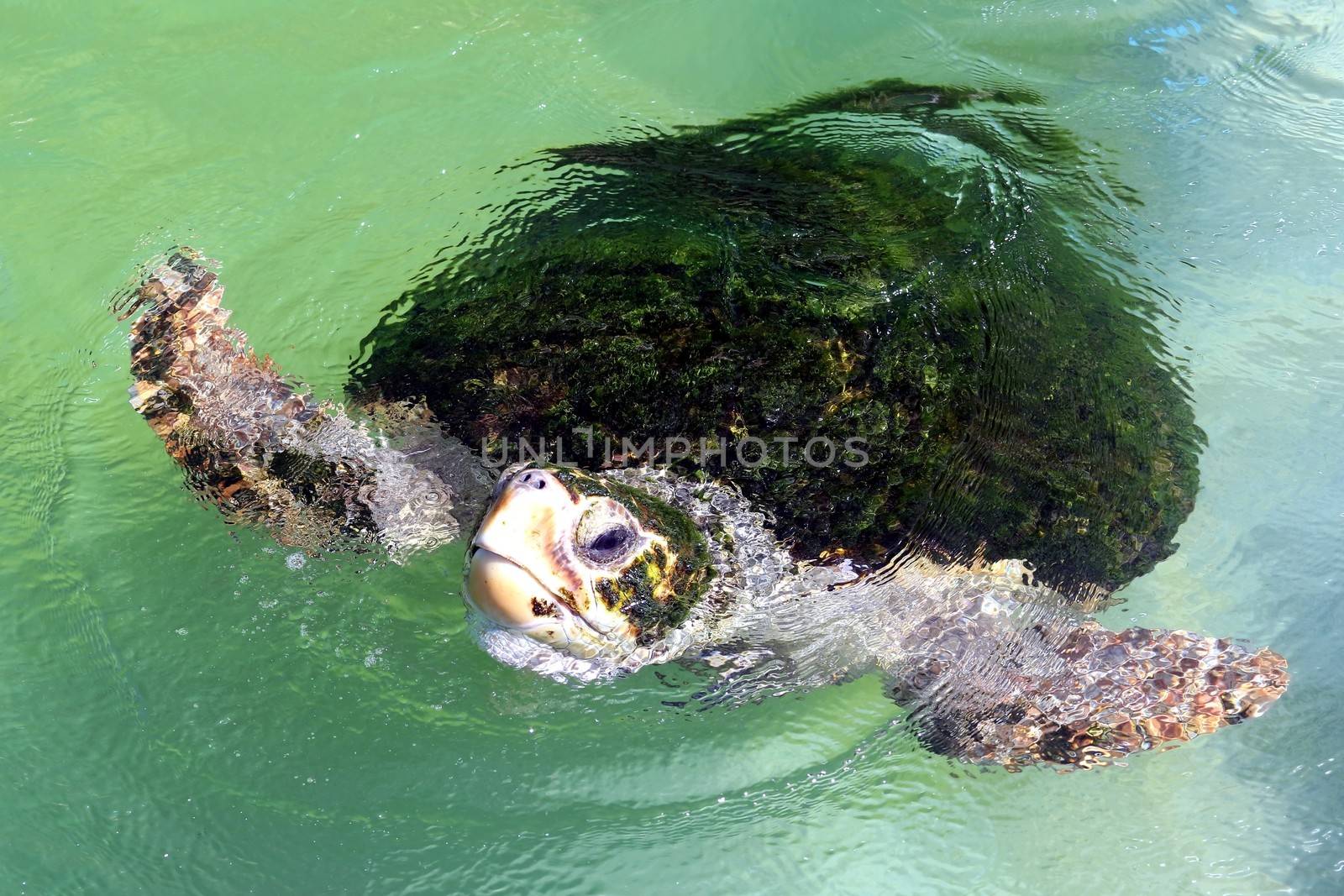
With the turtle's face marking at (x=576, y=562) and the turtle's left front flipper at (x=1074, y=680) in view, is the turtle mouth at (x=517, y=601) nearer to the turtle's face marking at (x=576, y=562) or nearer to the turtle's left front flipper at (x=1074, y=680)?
the turtle's face marking at (x=576, y=562)

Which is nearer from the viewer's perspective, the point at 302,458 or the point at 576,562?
the point at 576,562

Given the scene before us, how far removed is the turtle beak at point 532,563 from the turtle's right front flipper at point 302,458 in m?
0.83

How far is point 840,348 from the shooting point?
3000mm

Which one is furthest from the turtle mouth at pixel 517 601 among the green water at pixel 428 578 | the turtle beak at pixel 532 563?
the green water at pixel 428 578

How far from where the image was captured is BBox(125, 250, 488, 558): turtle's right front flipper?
130 inches

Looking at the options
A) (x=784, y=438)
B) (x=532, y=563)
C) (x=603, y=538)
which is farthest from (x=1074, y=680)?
(x=532, y=563)

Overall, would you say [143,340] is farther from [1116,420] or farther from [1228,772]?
[1228,772]

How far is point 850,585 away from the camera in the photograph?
128 inches

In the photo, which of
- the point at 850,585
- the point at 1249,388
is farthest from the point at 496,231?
the point at 1249,388

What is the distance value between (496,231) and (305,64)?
1.71 metres

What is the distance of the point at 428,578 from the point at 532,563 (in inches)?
51.1

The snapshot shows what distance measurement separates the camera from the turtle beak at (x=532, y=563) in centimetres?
240

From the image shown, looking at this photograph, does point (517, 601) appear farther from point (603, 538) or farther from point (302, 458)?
point (302, 458)

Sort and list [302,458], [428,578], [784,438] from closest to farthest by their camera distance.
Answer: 1. [784,438]
2. [302,458]
3. [428,578]
